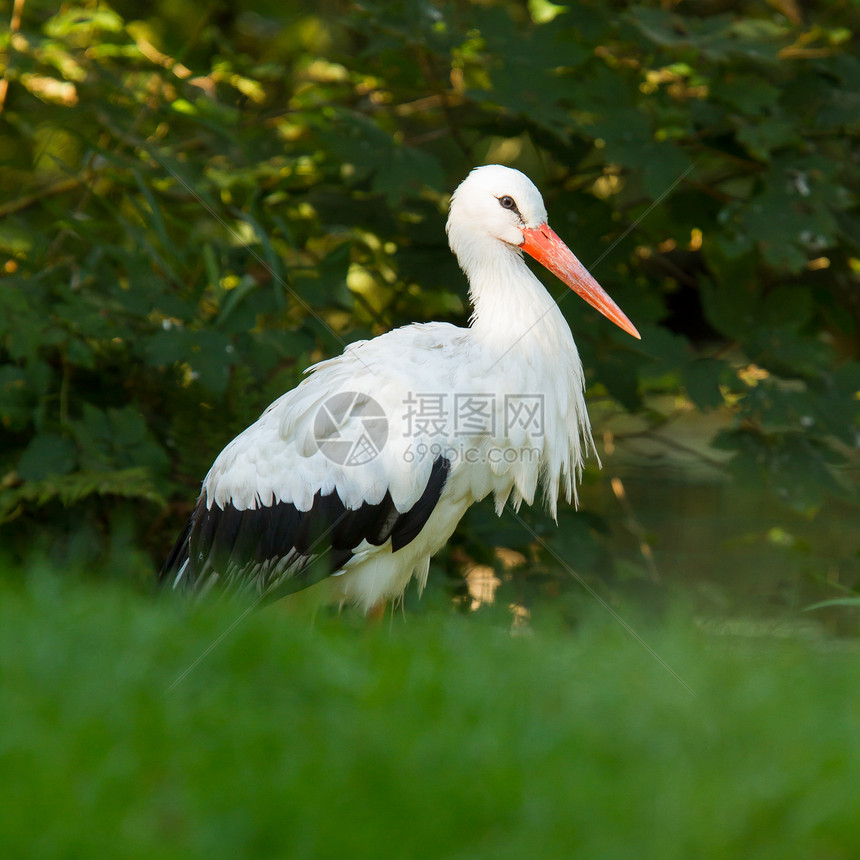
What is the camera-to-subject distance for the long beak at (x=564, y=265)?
3.93 metres

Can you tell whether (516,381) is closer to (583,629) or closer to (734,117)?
(583,629)

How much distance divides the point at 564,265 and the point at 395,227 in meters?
1.54

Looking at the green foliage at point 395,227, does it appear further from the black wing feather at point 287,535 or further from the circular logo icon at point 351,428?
the circular logo icon at point 351,428

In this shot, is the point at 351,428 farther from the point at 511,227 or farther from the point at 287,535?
the point at 511,227

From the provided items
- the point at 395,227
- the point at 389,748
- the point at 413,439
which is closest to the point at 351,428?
the point at 413,439

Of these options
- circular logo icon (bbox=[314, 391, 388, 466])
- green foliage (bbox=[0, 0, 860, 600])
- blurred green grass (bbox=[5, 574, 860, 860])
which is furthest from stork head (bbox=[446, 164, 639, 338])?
blurred green grass (bbox=[5, 574, 860, 860])

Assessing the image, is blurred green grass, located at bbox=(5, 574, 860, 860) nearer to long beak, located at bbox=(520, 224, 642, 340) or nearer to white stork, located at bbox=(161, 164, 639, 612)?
white stork, located at bbox=(161, 164, 639, 612)

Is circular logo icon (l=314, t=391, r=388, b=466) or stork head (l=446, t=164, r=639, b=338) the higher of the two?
stork head (l=446, t=164, r=639, b=338)

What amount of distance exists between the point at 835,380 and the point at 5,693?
3.99 metres

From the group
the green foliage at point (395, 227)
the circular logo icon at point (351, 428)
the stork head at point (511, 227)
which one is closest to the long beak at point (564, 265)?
the stork head at point (511, 227)

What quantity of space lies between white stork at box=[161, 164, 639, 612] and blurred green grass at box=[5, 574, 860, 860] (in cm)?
101

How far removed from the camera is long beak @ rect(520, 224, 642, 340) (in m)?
3.93

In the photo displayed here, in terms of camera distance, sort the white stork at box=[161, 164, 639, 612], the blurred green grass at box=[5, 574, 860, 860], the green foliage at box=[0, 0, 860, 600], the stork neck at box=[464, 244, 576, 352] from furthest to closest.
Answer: the green foliage at box=[0, 0, 860, 600] → the stork neck at box=[464, 244, 576, 352] → the white stork at box=[161, 164, 639, 612] → the blurred green grass at box=[5, 574, 860, 860]

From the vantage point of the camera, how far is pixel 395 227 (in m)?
5.26
